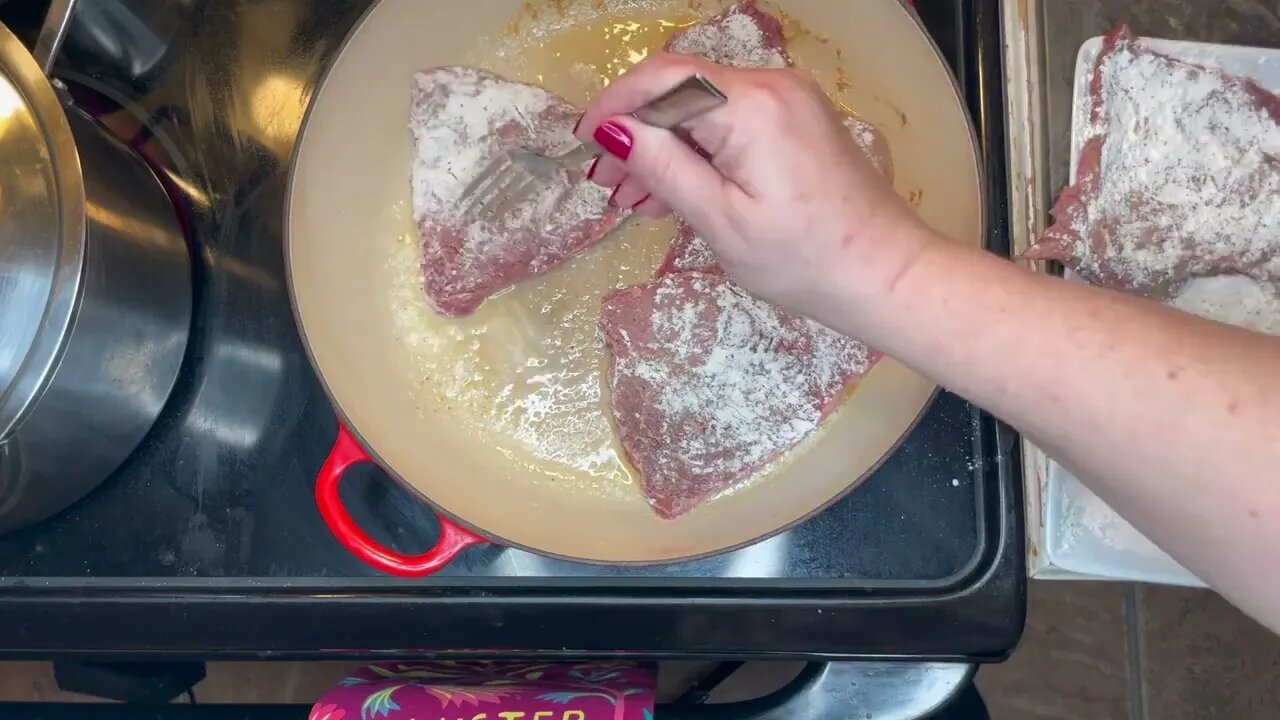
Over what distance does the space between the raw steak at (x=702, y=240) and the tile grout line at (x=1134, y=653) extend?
757 mm

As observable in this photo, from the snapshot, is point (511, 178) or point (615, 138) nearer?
point (615, 138)

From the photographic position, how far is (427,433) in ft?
2.71

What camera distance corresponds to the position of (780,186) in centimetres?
55

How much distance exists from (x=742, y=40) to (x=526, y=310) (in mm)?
317

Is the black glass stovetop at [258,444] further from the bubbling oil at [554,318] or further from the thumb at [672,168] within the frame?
the thumb at [672,168]

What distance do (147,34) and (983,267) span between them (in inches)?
29.7

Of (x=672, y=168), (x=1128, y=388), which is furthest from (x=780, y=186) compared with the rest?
(x=1128, y=388)

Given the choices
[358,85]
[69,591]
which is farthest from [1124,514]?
[69,591]

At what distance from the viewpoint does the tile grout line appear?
118cm

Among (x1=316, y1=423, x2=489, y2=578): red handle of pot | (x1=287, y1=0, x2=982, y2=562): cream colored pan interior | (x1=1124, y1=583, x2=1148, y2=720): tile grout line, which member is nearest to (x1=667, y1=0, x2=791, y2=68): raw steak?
(x1=287, y1=0, x2=982, y2=562): cream colored pan interior

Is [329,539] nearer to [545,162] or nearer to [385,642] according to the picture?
[385,642]

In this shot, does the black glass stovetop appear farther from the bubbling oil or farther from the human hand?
the human hand

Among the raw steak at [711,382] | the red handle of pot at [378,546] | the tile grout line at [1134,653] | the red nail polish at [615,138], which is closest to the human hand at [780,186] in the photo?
the red nail polish at [615,138]

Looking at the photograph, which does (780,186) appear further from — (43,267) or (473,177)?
(43,267)
